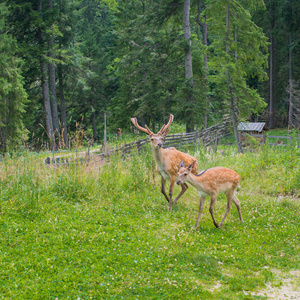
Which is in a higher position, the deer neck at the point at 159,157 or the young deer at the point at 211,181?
the deer neck at the point at 159,157

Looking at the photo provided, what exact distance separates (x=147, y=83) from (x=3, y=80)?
10.0 meters

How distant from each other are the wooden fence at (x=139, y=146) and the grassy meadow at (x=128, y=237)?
0.37 m

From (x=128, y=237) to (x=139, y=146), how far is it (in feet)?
23.4

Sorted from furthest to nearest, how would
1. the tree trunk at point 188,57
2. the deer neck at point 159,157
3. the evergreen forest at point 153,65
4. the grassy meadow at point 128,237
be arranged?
the tree trunk at point 188,57 → the evergreen forest at point 153,65 → the deer neck at point 159,157 → the grassy meadow at point 128,237

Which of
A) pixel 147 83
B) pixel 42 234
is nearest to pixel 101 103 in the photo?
pixel 147 83

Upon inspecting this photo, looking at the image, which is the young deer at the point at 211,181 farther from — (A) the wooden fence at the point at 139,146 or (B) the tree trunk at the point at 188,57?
(B) the tree trunk at the point at 188,57

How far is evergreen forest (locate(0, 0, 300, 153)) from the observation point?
1845 cm

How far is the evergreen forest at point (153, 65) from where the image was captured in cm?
1845

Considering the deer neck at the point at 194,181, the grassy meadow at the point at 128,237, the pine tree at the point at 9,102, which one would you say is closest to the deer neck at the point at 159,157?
the grassy meadow at the point at 128,237

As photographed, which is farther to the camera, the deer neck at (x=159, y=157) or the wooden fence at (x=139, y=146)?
the wooden fence at (x=139, y=146)

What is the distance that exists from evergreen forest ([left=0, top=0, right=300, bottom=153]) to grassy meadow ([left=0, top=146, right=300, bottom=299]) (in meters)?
2.03

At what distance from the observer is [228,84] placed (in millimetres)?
17734

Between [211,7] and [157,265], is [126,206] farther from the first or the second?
[211,7]

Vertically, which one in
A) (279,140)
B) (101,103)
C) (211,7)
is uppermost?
(211,7)
